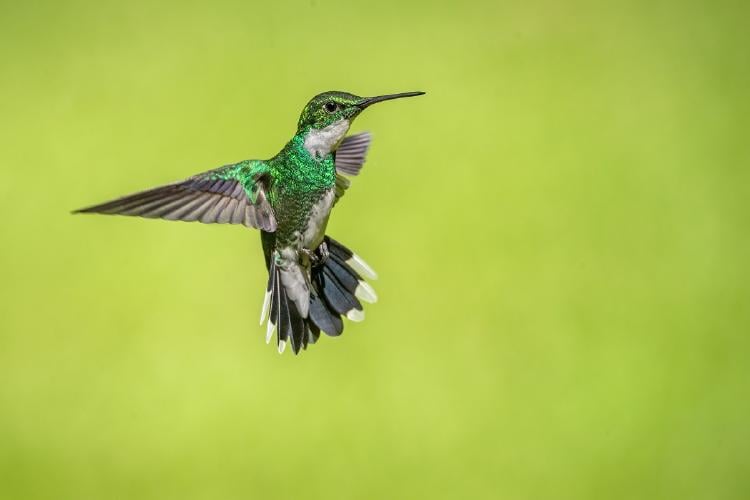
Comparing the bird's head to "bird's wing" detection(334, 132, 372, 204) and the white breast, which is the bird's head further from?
"bird's wing" detection(334, 132, 372, 204)

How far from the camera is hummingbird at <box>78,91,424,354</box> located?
0.50 meters

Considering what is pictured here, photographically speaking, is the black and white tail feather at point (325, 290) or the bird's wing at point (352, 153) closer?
the black and white tail feather at point (325, 290)

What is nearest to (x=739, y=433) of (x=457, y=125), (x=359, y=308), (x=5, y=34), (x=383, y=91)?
(x=457, y=125)

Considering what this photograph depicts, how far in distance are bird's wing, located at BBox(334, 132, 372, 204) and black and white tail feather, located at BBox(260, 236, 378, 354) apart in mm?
65

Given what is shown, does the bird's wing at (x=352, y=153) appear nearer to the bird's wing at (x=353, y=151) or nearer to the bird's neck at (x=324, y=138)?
the bird's wing at (x=353, y=151)

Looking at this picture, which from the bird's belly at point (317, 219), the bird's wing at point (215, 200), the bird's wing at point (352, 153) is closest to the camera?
the bird's wing at point (215, 200)

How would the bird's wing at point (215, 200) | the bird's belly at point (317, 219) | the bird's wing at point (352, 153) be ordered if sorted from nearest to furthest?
the bird's wing at point (215, 200) → the bird's belly at point (317, 219) → the bird's wing at point (352, 153)

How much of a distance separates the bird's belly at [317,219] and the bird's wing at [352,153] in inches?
5.2

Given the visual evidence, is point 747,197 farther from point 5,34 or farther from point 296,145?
point 5,34

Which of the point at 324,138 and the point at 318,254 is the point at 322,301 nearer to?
the point at 318,254

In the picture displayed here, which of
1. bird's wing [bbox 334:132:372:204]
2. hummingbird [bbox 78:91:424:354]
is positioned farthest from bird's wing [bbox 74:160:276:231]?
bird's wing [bbox 334:132:372:204]

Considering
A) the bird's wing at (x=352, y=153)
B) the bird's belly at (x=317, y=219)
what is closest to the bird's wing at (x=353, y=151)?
the bird's wing at (x=352, y=153)

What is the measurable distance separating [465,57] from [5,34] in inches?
27.8

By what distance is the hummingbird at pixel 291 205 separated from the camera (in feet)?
1.64
